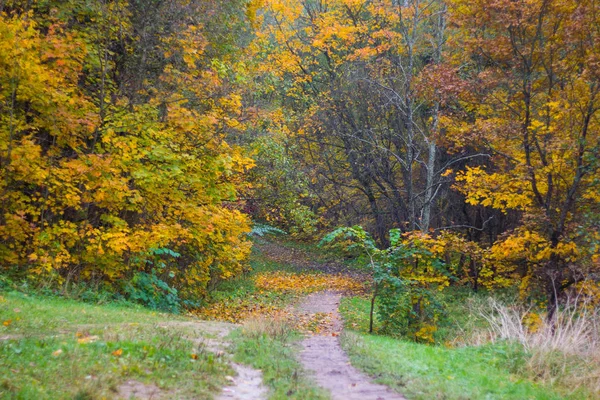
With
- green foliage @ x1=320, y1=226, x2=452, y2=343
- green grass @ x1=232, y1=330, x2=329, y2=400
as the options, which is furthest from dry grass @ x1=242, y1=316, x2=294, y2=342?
green foliage @ x1=320, y1=226, x2=452, y2=343

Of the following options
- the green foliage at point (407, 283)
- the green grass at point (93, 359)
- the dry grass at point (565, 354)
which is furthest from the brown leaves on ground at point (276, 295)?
the dry grass at point (565, 354)

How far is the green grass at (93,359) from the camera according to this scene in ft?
14.7

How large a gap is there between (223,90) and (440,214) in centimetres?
1137

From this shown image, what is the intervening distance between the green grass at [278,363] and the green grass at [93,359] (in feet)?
1.74

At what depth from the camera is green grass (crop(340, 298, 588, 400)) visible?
19.3 ft

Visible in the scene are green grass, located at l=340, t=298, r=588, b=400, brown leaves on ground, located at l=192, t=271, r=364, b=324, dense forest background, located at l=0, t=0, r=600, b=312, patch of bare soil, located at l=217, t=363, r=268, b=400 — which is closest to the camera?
patch of bare soil, located at l=217, t=363, r=268, b=400

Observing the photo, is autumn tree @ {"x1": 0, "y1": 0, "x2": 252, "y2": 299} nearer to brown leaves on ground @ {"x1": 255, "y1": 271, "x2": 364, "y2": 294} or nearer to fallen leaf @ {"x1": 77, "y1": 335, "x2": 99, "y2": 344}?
fallen leaf @ {"x1": 77, "y1": 335, "x2": 99, "y2": 344}

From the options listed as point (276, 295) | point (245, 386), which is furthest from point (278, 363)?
point (276, 295)

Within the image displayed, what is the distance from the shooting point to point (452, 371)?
6883 millimetres

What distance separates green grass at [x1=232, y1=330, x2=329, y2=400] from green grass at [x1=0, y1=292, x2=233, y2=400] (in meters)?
0.53

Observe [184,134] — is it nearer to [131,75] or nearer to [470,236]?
[131,75]

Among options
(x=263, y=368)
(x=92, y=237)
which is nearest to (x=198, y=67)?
(x=92, y=237)

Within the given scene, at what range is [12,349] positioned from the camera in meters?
5.36

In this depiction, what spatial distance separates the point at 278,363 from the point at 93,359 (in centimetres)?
225
